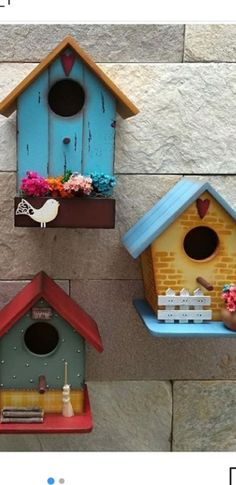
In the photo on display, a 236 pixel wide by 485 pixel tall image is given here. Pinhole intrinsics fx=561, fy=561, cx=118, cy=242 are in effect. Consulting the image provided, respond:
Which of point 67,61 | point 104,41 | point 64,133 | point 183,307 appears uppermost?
point 104,41

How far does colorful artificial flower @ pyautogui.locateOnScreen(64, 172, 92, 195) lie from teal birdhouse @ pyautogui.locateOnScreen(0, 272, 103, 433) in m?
0.19

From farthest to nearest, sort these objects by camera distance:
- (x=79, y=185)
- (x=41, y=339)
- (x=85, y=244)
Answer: (x=85, y=244) → (x=41, y=339) → (x=79, y=185)

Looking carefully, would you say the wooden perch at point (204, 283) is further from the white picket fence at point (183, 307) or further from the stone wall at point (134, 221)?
the stone wall at point (134, 221)

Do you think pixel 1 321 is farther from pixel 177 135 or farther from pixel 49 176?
pixel 177 135

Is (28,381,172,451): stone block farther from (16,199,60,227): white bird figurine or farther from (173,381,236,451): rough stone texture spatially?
(16,199,60,227): white bird figurine

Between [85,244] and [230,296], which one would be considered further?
[85,244]

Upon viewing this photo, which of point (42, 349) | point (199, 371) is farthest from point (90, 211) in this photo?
point (199, 371)

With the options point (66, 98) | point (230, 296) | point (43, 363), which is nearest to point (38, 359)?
point (43, 363)

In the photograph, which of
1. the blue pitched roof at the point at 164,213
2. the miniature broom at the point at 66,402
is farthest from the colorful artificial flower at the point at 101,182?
the miniature broom at the point at 66,402

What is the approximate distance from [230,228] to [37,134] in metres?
0.40

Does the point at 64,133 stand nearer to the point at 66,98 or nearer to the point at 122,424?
the point at 66,98

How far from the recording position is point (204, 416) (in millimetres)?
1260

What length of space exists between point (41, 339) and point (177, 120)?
536mm

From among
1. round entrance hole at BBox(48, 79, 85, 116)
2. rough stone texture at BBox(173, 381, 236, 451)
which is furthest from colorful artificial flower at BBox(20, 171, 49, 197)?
rough stone texture at BBox(173, 381, 236, 451)
